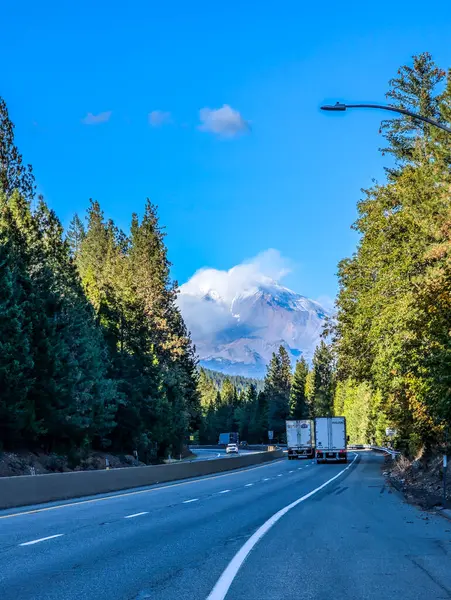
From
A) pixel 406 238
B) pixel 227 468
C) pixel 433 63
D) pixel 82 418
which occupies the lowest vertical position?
pixel 227 468

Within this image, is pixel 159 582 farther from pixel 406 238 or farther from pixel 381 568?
pixel 406 238

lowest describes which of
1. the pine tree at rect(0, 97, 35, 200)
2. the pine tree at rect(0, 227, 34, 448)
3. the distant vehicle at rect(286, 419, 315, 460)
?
the distant vehicle at rect(286, 419, 315, 460)

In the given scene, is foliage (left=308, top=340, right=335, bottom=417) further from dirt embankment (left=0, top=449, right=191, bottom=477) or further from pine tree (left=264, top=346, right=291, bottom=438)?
dirt embankment (left=0, top=449, right=191, bottom=477)

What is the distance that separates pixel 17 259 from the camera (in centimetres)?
4131

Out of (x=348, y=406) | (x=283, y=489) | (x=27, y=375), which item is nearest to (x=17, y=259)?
(x=27, y=375)

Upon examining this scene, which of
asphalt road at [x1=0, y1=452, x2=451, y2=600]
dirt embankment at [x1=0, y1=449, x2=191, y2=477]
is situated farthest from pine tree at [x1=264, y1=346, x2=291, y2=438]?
asphalt road at [x1=0, y1=452, x2=451, y2=600]

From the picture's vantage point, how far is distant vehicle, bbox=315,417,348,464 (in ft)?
187

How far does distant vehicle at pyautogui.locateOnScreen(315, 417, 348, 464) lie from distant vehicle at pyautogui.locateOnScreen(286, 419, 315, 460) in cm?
823

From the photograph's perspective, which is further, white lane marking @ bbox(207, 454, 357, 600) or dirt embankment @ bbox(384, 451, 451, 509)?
dirt embankment @ bbox(384, 451, 451, 509)

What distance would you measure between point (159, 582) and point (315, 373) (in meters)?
156

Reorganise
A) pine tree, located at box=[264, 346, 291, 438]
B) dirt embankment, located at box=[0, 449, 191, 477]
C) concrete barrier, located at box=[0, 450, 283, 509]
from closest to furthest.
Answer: concrete barrier, located at box=[0, 450, 283, 509] → dirt embankment, located at box=[0, 449, 191, 477] → pine tree, located at box=[264, 346, 291, 438]

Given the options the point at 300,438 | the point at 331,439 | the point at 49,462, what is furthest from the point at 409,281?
the point at 300,438

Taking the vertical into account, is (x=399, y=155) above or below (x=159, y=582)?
above

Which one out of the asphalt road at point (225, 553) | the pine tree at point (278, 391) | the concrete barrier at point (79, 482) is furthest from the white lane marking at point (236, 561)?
the pine tree at point (278, 391)
